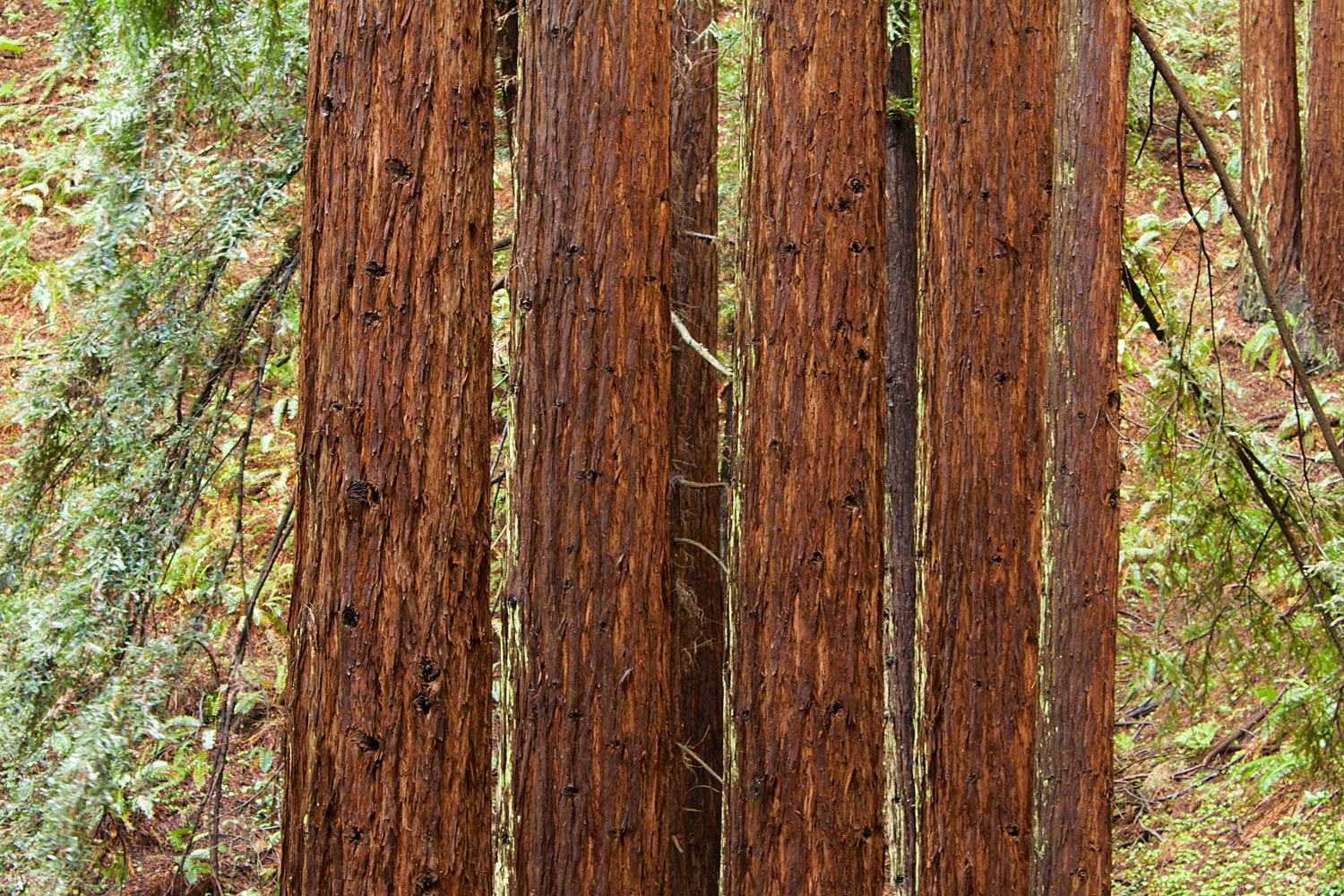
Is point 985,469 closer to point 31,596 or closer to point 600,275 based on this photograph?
point 600,275

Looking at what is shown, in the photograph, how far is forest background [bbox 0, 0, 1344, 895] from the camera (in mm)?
4094

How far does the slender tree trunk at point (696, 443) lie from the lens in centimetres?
498

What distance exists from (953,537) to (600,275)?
1702 millimetres

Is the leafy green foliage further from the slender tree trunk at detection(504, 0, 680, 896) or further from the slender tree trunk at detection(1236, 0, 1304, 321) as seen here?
the slender tree trunk at detection(1236, 0, 1304, 321)

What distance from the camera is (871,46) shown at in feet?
12.1

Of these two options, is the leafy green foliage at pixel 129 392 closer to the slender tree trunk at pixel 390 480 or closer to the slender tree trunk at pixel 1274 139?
the slender tree trunk at pixel 390 480

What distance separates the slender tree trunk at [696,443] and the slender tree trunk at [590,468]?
146 centimetres

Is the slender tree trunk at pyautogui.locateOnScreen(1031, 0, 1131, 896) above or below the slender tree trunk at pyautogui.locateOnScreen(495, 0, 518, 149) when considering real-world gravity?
below

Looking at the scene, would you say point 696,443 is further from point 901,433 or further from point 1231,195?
point 1231,195

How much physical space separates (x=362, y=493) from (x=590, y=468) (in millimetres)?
909

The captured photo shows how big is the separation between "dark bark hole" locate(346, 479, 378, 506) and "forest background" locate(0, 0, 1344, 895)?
1.62 m

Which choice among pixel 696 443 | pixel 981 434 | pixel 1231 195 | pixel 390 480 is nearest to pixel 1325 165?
pixel 1231 195

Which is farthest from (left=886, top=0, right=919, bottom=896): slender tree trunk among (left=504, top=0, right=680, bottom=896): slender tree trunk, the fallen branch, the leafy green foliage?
the leafy green foliage

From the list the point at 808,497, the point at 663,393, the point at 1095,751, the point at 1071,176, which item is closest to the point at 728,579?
the point at 808,497
